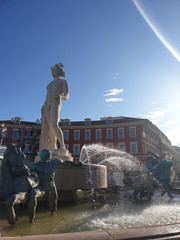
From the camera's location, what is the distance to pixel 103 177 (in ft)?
19.8

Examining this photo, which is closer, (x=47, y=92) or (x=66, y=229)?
(x=66, y=229)

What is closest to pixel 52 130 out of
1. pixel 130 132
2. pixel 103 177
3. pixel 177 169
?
pixel 103 177

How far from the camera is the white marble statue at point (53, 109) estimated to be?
7185 mm

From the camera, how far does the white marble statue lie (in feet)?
23.6

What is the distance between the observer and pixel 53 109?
7.24 meters

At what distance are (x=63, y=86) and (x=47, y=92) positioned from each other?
2.83ft

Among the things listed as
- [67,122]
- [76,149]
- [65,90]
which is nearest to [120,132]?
[76,149]

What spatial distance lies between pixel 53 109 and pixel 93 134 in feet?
101

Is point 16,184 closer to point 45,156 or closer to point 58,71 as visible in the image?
point 45,156

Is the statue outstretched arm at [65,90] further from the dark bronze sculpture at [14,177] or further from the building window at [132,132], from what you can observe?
the building window at [132,132]

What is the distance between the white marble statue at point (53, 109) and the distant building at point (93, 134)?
96.6 feet

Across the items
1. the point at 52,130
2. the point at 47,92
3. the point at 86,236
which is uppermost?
the point at 47,92

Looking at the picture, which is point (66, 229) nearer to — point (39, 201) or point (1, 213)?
point (1, 213)

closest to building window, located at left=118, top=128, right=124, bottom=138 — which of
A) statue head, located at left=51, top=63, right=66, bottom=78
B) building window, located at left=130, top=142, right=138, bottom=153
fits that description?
building window, located at left=130, top=142, right=138, bottom=153
